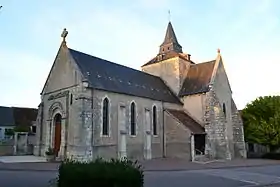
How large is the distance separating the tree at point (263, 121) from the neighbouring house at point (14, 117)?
3379 centimetres

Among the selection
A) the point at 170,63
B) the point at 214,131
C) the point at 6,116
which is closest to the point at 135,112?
the point at 214,131

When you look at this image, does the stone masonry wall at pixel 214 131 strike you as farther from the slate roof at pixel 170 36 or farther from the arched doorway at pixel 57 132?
the arched doorway at pixel 57 132

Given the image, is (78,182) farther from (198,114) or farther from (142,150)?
(198,114)

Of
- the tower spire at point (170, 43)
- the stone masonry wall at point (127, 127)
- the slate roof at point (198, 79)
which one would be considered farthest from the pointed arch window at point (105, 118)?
the tower spire at point (170, 43)

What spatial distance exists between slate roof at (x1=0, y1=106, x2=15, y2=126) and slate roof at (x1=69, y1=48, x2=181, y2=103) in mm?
30062

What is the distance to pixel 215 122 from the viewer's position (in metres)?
28.3

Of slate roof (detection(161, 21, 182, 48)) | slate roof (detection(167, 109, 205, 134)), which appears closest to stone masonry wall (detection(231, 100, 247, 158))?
slate roof (detection(167, 109, 205, 134))

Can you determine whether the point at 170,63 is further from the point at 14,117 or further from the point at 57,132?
the point at 14,117

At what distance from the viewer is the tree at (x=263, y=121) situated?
99.1ft

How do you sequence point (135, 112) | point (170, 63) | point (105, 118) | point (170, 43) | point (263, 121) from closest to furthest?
point (105, 118) → point (135, 112) → point (263, 121) → point (170, 63) → point (170, 43)

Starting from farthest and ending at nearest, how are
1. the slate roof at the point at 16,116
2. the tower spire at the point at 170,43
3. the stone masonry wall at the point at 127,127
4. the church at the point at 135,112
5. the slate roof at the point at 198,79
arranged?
the slate roof at the point at 16,116, the tower spire at the point at 170,43, the slate roof at the point at 198,79, the stone masonry wall at the point at 127,127, the church at the point at 135,112

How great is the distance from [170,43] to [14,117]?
31783mm

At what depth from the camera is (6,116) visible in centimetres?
5097

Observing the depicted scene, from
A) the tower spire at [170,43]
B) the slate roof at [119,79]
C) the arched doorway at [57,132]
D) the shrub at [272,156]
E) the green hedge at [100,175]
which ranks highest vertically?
the tower spire at [170,43]
